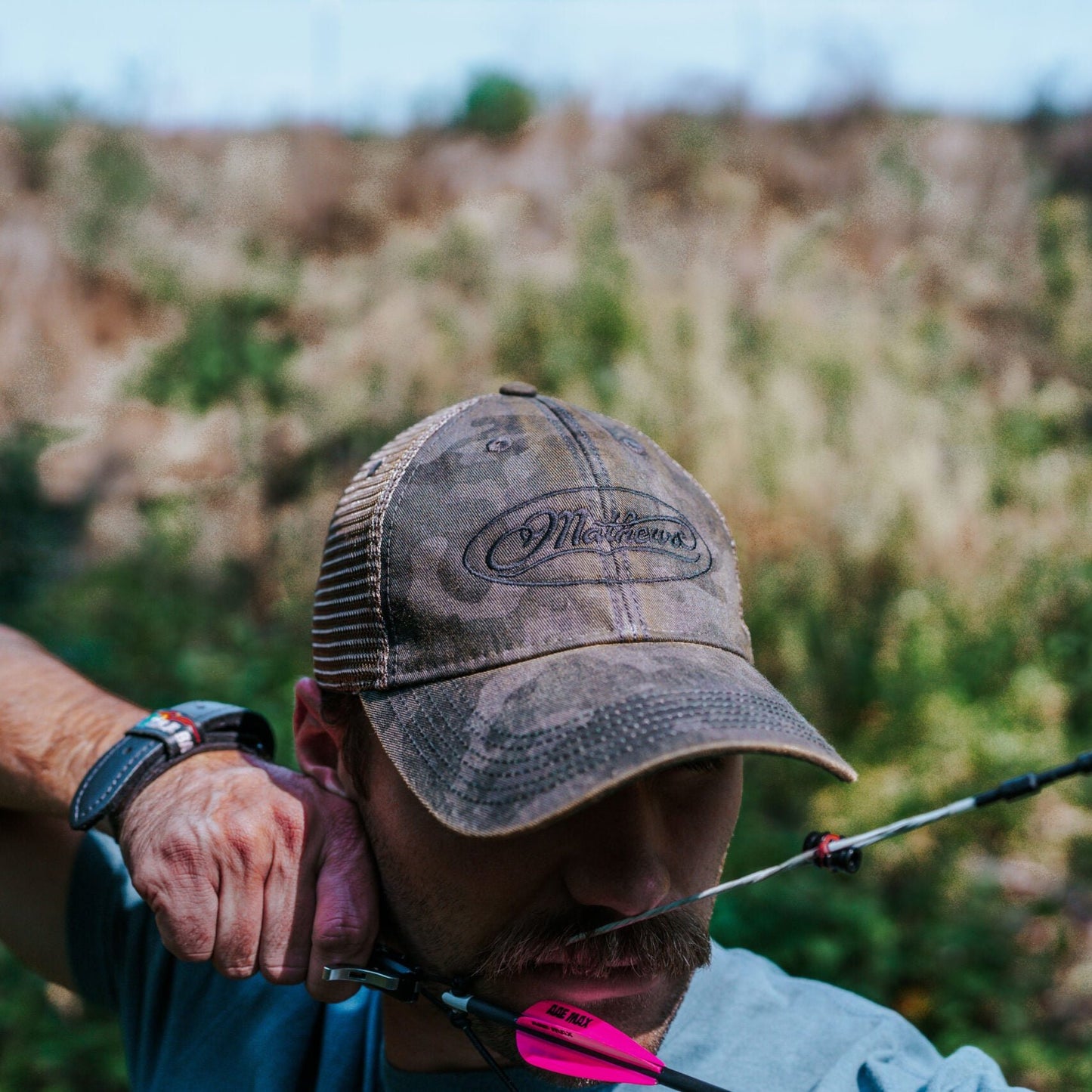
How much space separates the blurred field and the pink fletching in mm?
2512

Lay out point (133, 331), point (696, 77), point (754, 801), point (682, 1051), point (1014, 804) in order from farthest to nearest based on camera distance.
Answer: point (696, 77) < point (133, 331) < point (754, 801) < point (1014, 804) < point (682, 1051)

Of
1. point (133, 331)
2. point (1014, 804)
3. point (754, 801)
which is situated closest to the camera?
point (1014, 804)

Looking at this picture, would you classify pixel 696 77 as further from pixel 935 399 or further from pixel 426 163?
pixel 935 399

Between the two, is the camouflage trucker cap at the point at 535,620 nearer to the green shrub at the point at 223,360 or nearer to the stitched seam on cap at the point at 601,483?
the stitched seam on cap at the point at 601,483

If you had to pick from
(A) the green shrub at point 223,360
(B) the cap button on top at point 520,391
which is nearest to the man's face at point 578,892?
(B) the cap button on top at point 520,391

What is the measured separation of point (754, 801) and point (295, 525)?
3.52 m

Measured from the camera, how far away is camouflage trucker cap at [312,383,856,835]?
1.14m

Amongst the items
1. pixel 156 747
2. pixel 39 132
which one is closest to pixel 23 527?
pixel 156 747

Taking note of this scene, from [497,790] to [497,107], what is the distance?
1288cm

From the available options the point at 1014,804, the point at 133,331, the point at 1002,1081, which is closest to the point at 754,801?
the point at 1014,804

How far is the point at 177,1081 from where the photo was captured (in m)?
1.61

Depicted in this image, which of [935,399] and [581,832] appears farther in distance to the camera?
[935,399]

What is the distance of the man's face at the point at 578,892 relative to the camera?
1276mm

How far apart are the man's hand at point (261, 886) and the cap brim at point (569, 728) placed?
25 centimetres
